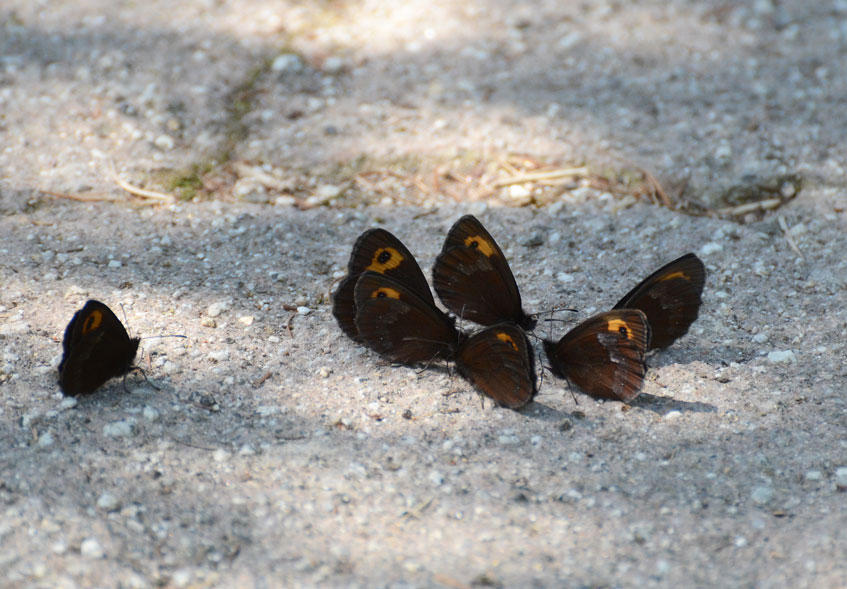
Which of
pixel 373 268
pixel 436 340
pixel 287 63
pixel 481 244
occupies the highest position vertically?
pixel 287 63

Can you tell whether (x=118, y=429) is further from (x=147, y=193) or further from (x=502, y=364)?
(x=147, y=193)

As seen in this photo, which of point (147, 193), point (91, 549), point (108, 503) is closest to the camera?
point (91, 549)

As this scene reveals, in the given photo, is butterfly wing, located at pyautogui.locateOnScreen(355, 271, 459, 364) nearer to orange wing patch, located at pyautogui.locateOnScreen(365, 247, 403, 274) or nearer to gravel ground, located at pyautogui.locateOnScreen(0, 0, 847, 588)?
gravel ground, located at pyautogui.locateOnScreen(0, 0, 847, 588)

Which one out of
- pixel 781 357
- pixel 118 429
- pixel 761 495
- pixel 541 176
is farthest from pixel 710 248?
pixel 118 429

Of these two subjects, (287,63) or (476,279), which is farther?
(287,63)

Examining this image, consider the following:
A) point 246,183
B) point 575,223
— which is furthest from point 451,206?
point 246,183

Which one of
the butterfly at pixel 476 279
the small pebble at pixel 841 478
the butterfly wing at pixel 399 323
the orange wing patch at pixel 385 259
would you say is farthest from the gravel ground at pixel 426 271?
the orange wing patch at pixel 385 259

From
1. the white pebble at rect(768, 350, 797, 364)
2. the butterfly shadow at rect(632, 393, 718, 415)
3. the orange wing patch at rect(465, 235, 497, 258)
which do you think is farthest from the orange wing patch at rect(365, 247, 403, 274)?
the white pebble at rect(768, 350, 797, 364)
